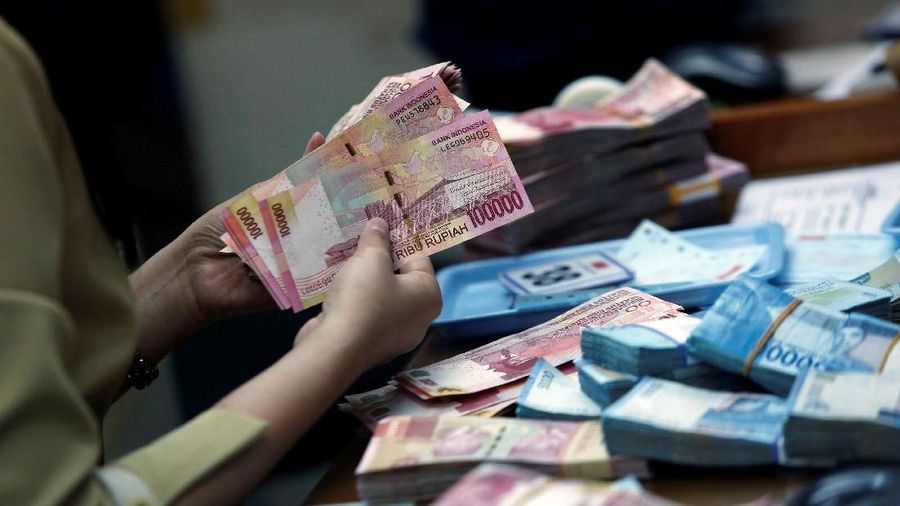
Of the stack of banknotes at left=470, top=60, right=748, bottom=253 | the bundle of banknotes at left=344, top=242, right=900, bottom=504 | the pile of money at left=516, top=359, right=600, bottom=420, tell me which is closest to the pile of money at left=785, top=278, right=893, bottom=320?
the bundle of banknotes at left=344, top=242, right=900, bottom=504

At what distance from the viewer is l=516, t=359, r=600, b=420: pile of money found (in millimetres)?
→ 1072

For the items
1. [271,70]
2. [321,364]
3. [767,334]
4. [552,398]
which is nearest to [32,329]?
[321,364]

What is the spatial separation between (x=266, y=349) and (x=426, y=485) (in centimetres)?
167

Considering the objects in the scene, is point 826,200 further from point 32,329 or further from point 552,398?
point 32,329

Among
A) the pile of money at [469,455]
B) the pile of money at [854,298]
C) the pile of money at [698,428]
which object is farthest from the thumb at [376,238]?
the pile of money at [854,298]

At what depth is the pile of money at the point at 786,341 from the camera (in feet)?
3.36

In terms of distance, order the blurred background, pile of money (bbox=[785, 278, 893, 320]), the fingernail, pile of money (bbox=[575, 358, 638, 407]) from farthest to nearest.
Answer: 1. the blurred background
2. the fingernail
3. pile of money (bbox=[785, 278, 893, 320])
4. pile of money (bbox=[575, 358, 638, 407])

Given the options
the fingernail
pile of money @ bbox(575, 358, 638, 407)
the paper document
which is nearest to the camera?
pile of money @ bbox(575, 358, 638, 407)

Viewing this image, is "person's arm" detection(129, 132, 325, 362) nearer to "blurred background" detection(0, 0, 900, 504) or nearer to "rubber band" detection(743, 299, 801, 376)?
"blurred background" detection(0, 0, 900, 504)

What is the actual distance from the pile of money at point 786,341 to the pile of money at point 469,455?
145 millimetres

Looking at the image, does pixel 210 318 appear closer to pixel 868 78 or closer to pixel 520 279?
pixel 520 279

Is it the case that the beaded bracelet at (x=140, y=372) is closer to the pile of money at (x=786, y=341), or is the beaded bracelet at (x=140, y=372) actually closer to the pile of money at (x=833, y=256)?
the pile of money at (x=786, y=341)

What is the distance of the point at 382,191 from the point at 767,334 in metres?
0.52

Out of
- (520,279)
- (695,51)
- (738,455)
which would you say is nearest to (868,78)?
(695,51)
